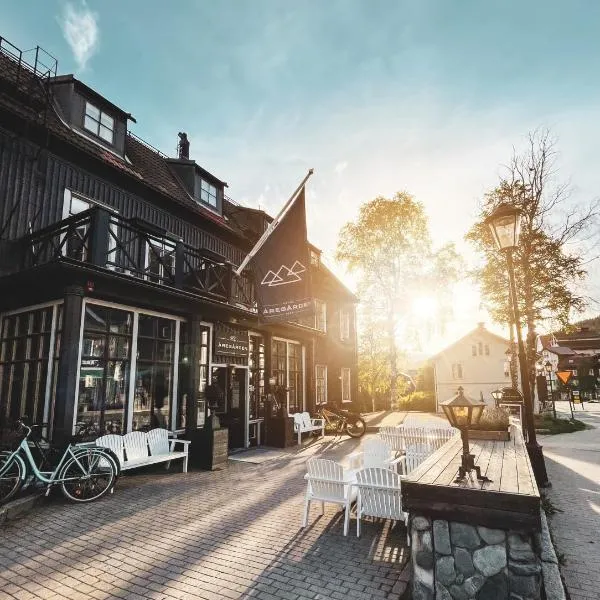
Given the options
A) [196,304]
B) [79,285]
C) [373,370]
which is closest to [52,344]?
[79,285]

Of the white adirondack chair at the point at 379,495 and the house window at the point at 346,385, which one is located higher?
the house window at the point at 346,385

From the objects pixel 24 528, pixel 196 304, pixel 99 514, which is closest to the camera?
pixel 24 528

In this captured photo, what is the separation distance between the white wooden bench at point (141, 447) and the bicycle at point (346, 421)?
673cm

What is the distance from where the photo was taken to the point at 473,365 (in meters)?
39.3

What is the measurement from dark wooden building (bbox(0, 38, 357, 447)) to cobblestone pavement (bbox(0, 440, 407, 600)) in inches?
80.8

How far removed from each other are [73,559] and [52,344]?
439 centimetres

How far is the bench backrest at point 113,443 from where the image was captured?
24.4 ft

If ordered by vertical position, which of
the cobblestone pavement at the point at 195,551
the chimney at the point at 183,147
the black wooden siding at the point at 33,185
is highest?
the chimney at the point at 183,147

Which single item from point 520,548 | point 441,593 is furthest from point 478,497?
point 441,593

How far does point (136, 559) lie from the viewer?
4.54 metres

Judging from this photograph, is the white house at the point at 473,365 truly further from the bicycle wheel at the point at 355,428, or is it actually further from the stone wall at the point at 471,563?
the stone wall at the point at 471,563

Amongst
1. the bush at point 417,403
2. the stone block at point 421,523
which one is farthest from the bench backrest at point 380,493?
the bush at point 417,403

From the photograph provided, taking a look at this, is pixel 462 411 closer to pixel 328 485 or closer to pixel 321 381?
pixel 328 485

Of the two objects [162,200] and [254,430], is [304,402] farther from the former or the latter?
[162,200]
